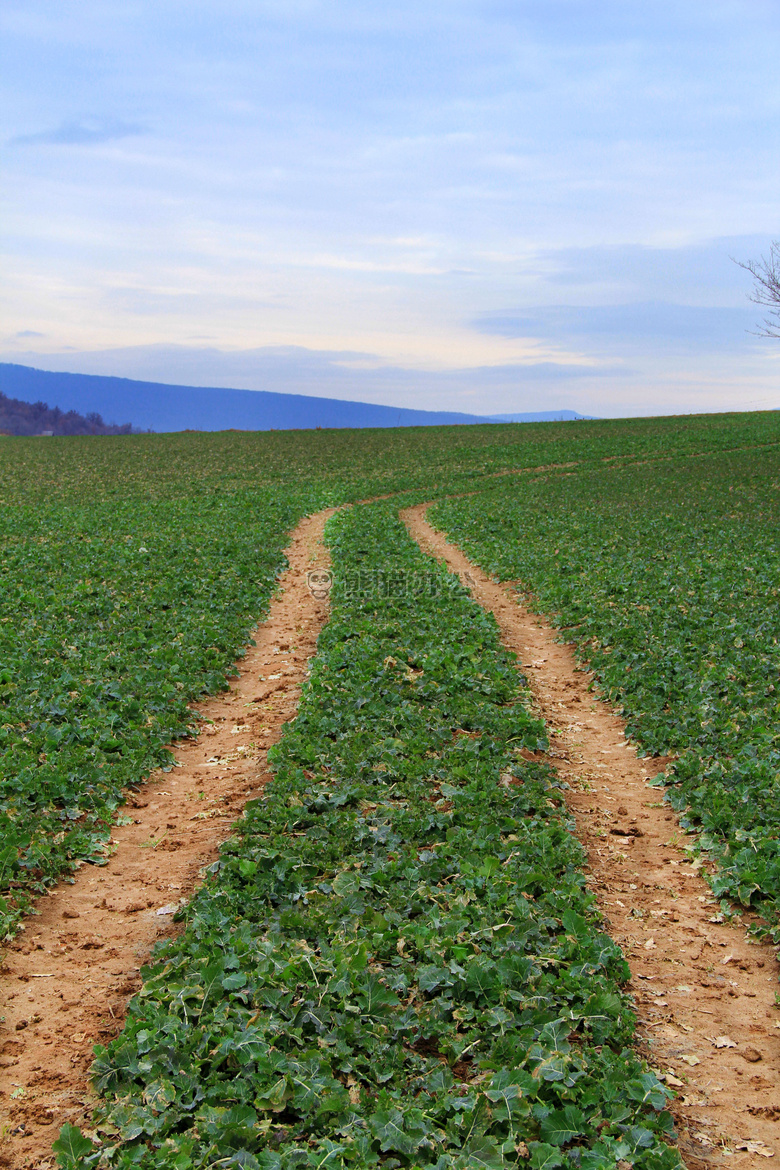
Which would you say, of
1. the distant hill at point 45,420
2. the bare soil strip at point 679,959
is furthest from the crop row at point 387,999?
the distant hill at point 45,420

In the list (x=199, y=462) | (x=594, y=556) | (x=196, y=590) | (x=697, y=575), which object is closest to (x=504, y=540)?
(x=594, y=556)

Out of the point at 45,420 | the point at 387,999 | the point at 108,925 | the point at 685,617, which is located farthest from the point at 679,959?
the point at 45,420

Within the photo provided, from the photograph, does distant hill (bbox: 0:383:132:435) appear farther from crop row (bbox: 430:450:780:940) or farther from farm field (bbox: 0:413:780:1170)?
farm field (bbox: 0:413:780:1170)

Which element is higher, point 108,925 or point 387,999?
point 387,999

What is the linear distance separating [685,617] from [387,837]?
9.02 m

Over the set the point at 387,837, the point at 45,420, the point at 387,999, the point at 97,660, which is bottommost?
the point at 387,999

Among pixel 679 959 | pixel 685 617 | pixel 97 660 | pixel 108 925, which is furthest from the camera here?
pixel 685 617

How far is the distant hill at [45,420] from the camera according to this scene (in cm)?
16619

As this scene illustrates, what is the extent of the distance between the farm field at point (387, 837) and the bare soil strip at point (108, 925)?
26cm

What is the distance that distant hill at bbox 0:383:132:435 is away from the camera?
166188mm

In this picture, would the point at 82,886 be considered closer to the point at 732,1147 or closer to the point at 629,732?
the point at 732,1147

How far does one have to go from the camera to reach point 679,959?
5.80 meters

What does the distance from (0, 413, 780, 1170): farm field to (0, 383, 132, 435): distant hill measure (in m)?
163

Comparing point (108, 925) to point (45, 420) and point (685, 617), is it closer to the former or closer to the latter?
point (685, 617)
